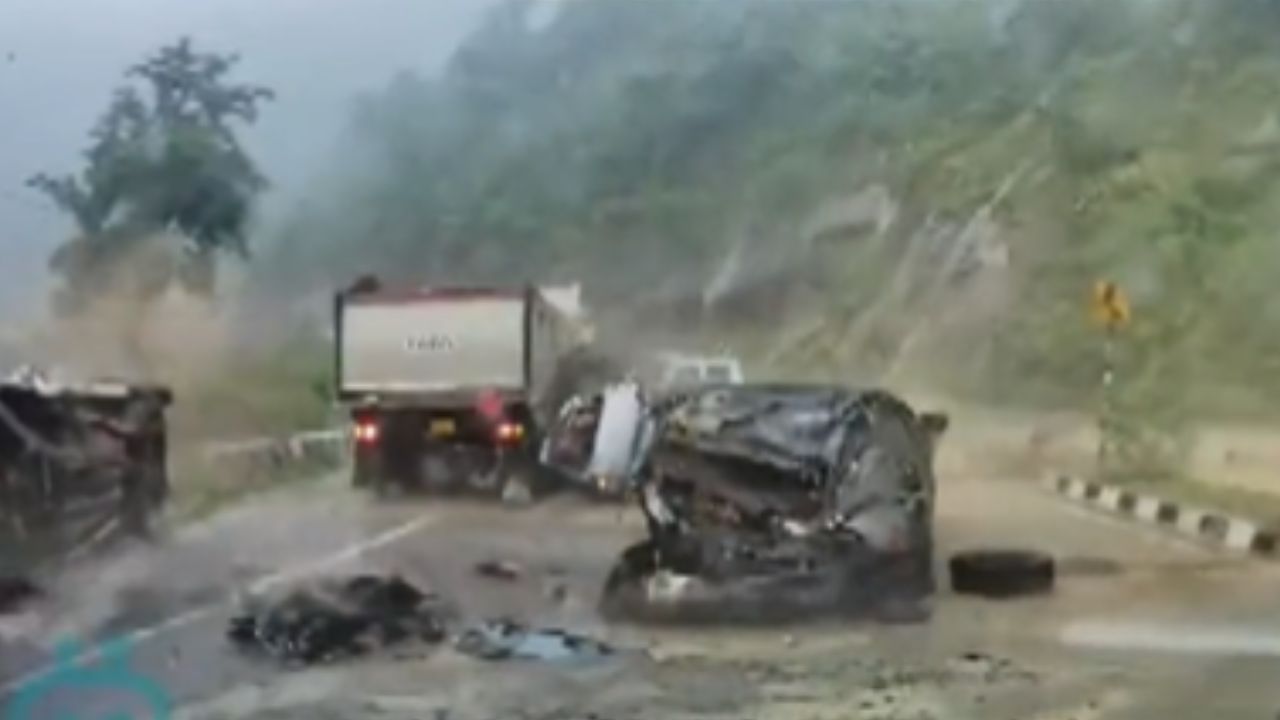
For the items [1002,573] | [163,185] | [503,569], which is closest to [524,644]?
[503,569]

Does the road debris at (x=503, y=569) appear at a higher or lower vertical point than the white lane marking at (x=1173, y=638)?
higher

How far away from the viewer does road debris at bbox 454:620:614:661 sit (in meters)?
2.05

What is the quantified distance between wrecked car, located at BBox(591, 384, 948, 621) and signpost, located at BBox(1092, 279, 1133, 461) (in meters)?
0.15

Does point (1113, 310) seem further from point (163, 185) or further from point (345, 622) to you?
point (163, 185)

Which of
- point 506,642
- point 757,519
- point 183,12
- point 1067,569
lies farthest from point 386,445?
point 1067,569

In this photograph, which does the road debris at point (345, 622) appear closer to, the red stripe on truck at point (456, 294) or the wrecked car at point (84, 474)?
the wrecked car at point (84, 474)

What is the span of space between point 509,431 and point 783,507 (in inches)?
10.4

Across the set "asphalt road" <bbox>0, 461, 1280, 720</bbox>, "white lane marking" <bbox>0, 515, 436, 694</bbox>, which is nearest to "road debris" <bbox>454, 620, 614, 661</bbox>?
"asphalt road" <bbox>0, 461, 1280, 720</bbox>

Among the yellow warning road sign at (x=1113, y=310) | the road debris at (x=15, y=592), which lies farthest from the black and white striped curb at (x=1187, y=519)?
the road debris at (x=15, y=592)

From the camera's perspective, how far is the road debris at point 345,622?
2.08 meters

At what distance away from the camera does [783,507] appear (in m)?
2.01

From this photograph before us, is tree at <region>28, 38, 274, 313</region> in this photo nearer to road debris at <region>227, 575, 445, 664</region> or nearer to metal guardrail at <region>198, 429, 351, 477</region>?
metal guardrail at <region>198, 429, 351, 477</region>

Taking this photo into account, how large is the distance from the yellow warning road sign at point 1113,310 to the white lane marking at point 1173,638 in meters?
0.27

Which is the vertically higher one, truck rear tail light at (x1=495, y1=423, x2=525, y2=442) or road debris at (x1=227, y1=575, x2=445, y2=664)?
truck rear tail light at (x1=495, y1=423, x2=525, y2=442)
